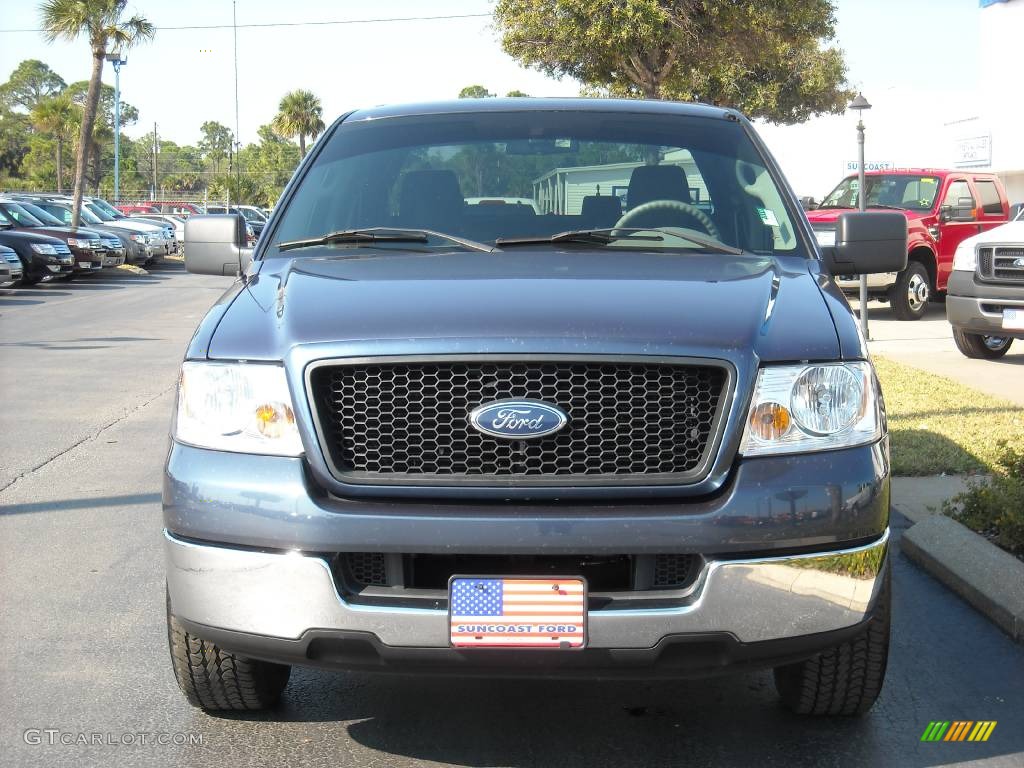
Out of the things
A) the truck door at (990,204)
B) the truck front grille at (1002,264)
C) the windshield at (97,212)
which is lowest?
the truck front grille at (1002,264)

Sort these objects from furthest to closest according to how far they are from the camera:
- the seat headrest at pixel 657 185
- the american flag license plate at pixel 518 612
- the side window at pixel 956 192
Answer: the side window at pixel 956 192 → the seat headrest at pixel 657 185 → the american flag license plate at pixel 518 612

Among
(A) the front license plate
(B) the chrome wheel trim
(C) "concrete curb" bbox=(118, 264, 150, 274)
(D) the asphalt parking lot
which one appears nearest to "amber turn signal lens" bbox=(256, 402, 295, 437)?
(D) the asphalt parking lot

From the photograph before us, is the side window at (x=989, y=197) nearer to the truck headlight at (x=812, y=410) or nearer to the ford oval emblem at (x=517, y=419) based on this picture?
the truck headlight at (x=812, y=410)

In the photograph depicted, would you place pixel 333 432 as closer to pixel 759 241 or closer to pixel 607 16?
pixel 759 241

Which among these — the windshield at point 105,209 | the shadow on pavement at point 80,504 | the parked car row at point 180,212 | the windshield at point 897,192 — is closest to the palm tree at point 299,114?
the parked car row at point 180,212

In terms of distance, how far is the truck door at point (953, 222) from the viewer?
17828mm

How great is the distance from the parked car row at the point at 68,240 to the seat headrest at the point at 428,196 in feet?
67.7

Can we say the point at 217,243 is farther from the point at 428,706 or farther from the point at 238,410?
the point at 428,706

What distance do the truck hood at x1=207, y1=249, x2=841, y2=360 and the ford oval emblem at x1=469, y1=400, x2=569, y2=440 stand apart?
0.14 m

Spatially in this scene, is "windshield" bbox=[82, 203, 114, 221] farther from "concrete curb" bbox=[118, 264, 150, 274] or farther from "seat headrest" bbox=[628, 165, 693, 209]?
"seat headrest" bbox=[628, 165, 693, 209]

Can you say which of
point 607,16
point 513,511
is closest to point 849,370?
point 513,511

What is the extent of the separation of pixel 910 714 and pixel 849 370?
3.84 ft

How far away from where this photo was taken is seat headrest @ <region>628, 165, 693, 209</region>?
14.4 ft

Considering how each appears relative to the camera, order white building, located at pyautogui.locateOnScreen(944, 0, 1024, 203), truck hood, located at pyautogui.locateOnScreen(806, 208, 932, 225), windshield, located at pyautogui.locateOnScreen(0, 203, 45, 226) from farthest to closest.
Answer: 1. white building, located at pyautogui.locateOnScreen(944, 0, 1024, 203)
2. windshield, located at pyautogui.locateOnScreen(0, 203, 45, 226)
3. truck hood, located at pyautogui.locateOnScreen(806, 208, 932, 225)
